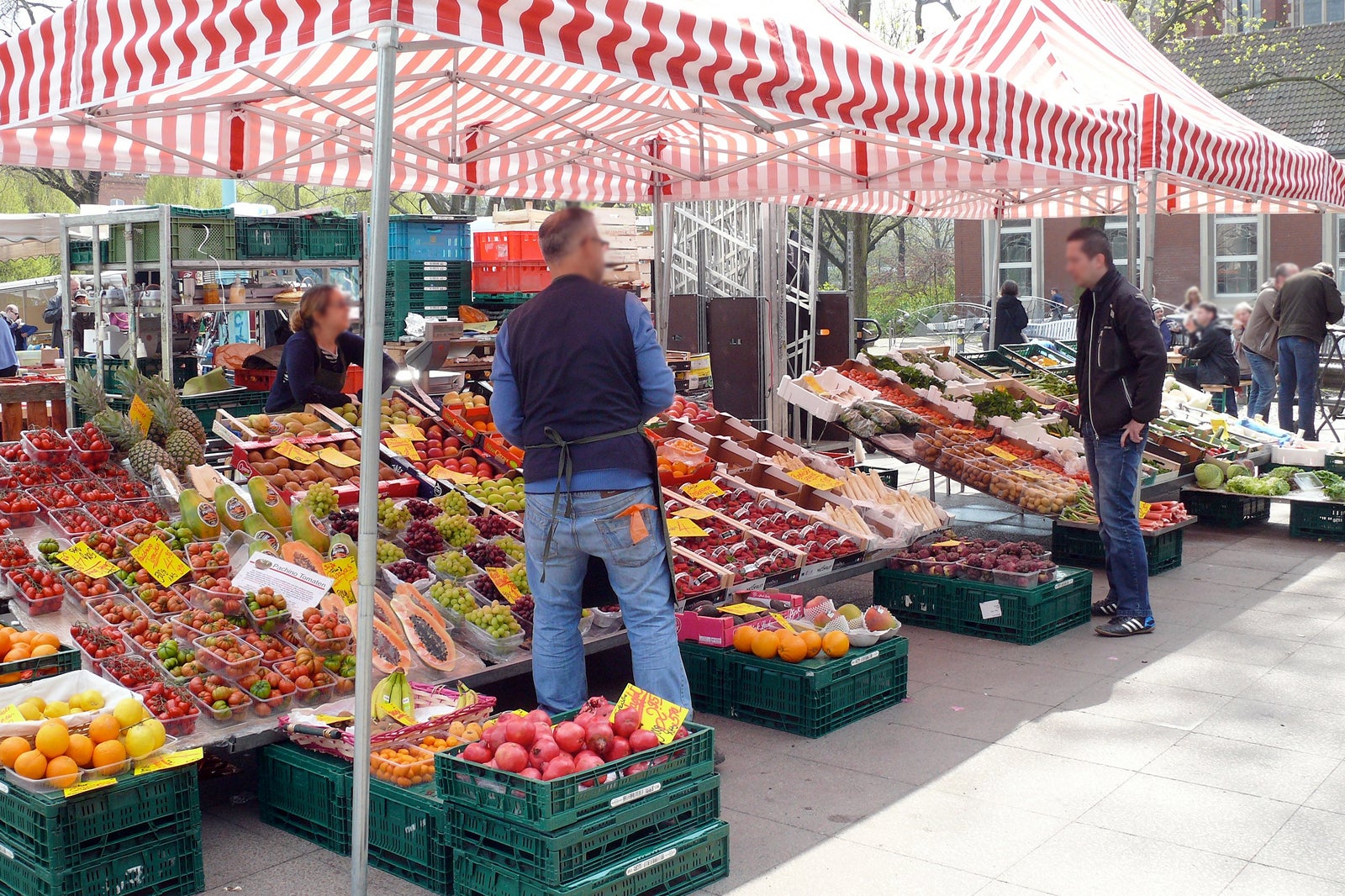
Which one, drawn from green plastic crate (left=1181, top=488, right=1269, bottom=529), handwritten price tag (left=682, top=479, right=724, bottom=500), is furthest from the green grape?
green plastic crate (left=1181, top=488, right=1269, bottom=529)

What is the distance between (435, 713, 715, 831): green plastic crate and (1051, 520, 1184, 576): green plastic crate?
201 inches

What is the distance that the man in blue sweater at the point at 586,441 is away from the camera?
13.2 feet

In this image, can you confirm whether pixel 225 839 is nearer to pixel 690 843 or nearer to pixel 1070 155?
pixel 690 843

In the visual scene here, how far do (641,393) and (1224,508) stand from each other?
6.99 metres

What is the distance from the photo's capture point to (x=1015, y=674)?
5898 millimetres

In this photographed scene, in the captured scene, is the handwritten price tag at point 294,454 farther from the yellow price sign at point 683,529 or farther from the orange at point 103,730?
the orange at point 103,730

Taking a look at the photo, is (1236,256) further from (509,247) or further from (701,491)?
(701,491)

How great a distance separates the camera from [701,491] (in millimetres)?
6879

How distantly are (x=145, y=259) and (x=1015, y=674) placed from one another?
5435 millimetres

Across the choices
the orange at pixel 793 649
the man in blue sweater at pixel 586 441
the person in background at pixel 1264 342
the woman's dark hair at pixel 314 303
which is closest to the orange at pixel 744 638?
the orange at pixel 793 649

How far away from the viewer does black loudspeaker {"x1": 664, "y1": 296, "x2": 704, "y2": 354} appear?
13078 mm

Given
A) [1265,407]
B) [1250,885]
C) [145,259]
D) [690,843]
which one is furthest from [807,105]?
[1265,407]

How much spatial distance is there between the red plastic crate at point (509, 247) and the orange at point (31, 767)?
817cm

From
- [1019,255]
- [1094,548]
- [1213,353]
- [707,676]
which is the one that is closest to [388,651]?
[707,676]
